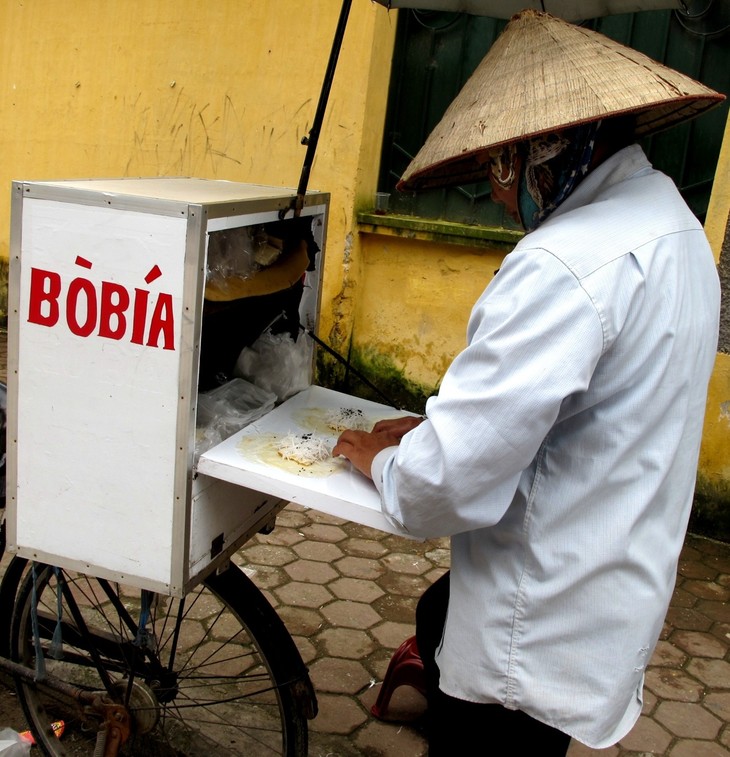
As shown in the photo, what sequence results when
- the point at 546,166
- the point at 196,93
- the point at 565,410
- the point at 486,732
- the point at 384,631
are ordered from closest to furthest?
the point at 565,410 < the point at 546,166 < the point at 486,732 < the point at 384,631 < the point at 196,93

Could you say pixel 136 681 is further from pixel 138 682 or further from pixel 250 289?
pixel 250 289

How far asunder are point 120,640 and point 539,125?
1.57 m

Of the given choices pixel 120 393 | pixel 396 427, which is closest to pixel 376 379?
pixel 396 427

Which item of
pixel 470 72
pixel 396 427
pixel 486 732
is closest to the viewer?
pixel 486 732

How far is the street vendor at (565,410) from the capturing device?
1.29 m

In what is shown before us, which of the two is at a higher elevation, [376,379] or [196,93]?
[196,93]

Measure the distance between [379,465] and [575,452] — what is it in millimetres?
362

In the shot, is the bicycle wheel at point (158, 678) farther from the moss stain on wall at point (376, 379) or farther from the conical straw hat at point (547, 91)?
the moss stain on wall at point (376, 379)

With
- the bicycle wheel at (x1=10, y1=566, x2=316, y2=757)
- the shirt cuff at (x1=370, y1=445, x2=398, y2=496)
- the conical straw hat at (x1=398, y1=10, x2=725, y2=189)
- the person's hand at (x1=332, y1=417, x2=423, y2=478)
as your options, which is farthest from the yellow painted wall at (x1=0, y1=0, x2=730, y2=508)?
the shirt cuff at (x1=370, y1=445, x2=398, y2=496)

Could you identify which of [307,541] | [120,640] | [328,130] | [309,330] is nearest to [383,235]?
[328,130]

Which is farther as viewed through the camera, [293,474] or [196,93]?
[196,93]

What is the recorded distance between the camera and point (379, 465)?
1.56m

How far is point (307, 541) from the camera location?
3.72 metres

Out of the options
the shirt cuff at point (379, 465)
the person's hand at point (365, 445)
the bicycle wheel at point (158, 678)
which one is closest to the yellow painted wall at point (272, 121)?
the bicycle wheel at point (158, 678)
